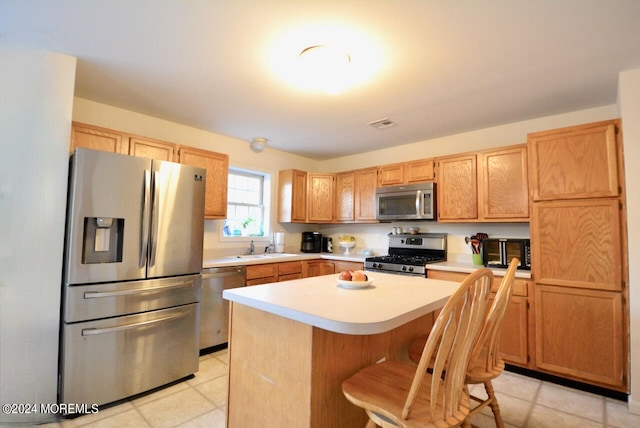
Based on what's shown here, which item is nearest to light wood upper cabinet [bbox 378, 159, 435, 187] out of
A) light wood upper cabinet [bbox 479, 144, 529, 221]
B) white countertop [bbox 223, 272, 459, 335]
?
light wood upper cabinet [bbox 479, 144, 529, 221]

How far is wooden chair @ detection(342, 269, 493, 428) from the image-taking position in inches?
39.7

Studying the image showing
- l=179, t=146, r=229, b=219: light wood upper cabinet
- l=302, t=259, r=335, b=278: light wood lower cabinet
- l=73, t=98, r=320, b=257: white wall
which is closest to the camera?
l=73, t=98, r=320, b=257: white wall

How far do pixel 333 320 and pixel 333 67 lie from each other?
1.72 m

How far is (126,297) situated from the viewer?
2.21 meters

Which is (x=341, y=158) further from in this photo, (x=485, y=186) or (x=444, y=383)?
(x=444, y=383)

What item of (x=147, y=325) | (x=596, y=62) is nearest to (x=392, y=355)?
(x=147, y=325)

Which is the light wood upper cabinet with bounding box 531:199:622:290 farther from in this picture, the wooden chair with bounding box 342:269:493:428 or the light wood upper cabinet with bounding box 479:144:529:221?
the wooden chair with bounding box 342:269:493:428

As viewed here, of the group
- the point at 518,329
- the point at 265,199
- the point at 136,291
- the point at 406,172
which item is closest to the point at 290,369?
the point at 136,291

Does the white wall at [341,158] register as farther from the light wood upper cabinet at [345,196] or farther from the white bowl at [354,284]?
the white bowl at [354,284]

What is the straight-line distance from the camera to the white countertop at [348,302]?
1.10 meters

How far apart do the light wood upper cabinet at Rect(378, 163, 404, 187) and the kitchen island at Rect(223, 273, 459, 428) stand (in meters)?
2.41

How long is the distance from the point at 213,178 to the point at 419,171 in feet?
8.09

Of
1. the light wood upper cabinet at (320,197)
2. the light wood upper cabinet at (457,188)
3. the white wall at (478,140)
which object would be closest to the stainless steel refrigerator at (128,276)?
the light wood upper cabinet at (320,197)

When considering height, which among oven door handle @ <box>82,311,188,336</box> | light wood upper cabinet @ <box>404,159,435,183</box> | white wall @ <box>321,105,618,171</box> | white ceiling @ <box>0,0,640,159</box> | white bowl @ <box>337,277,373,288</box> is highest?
white ceiling @ <box>0,0,640,159</box>
